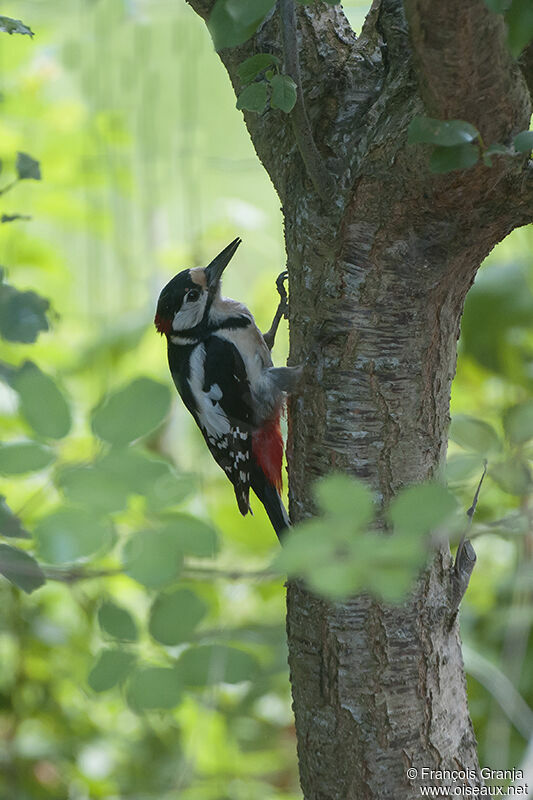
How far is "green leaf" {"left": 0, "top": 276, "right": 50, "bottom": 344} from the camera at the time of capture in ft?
3.17

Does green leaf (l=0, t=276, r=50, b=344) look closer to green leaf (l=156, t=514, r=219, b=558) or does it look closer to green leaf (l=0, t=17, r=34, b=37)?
green leaf (l=0, t=17, r=34, b=37)

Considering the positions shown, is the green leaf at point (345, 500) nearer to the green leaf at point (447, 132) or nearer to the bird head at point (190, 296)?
the green leaf at point (447, 132)

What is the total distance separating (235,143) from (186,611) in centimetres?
260

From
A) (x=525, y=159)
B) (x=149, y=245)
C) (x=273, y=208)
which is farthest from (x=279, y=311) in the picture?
(x=273, y=208)

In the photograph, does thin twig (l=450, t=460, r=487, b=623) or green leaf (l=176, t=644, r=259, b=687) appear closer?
green leaf (l=176, t=644, r=259, b=687)

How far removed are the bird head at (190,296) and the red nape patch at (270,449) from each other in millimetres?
353

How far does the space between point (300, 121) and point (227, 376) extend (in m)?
0.99

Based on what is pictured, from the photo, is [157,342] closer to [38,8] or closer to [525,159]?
[38,8]

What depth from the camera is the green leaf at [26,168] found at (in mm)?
1062

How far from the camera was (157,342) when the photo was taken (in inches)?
100

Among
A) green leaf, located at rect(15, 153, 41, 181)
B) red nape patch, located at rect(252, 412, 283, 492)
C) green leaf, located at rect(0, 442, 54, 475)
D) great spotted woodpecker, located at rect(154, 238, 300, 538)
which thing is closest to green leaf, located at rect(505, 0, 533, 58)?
green leaf, located at rect(0, 442, 54, 475)

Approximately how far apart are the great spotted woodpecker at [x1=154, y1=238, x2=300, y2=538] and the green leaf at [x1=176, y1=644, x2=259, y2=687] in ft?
3.57

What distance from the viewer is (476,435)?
677 millimetres

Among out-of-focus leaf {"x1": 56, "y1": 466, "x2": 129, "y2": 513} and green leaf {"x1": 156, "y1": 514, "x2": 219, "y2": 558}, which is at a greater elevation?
out-of-focus leaf {"x1": 56, "y1": 466, "x2": 129, "y2": 513}
